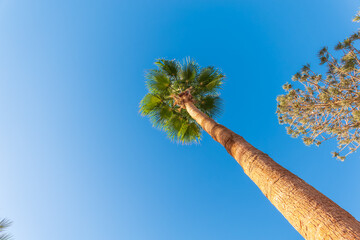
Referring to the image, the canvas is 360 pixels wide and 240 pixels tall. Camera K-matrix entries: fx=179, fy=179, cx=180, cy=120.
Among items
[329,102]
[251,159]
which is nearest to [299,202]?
[251,159]

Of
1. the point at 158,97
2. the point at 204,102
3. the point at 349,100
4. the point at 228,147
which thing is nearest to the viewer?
the point at 228,147

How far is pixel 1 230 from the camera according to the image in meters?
3.24

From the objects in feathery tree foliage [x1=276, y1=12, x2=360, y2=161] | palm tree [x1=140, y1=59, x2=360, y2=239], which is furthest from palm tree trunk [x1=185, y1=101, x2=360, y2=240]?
feathery tree foliage [x1=276, y1=12, x2=360, y2=161]

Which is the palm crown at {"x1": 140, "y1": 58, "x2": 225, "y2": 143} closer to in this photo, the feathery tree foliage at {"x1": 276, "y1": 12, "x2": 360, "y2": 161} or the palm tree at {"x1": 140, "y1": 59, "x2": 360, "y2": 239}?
the palm tree at {"x1": 140, "y1": 59, "x2": 360, "y2": 239}

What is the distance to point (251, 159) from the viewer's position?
2191 millimetres

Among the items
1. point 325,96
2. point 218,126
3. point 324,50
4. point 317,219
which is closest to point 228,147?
point 218,126

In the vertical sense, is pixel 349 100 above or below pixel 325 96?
below

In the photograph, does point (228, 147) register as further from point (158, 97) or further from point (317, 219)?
point (158, 97)

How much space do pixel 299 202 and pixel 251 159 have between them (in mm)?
740

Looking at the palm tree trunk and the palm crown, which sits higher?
the palm crown

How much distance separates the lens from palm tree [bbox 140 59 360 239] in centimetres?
125

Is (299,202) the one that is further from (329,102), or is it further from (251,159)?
(329,102)

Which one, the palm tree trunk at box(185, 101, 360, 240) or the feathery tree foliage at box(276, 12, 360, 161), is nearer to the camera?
the palm tree trunk at box(185, 101, 360, 240)

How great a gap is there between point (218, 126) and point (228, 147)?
0.63 m
